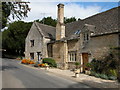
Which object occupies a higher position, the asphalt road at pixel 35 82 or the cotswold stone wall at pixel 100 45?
the cotswold stone wall at pixel 100 45

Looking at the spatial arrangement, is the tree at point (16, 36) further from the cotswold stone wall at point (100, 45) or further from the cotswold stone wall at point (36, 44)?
the cotswold stone wall at point (100, 45)

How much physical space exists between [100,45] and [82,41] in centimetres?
266

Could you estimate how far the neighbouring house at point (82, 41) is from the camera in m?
13.6

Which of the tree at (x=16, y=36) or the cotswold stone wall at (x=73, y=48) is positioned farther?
the tree at (x=16, y=36)

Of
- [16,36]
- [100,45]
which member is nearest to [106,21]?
[100,45]

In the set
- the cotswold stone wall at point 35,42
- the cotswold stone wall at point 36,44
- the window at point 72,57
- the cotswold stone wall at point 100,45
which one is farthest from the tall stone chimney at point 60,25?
the cotswold stone wall at point 100,45

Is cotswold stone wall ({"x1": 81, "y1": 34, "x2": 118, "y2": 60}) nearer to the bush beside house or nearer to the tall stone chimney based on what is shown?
the bush beside house

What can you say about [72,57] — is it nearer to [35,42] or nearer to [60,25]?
[60,25]

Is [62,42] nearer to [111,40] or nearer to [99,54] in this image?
[99,54]

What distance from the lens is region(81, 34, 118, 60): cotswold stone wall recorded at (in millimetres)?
12820

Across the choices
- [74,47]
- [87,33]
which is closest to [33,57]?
[74,47]

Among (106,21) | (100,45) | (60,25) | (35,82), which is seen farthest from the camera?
(60,25)

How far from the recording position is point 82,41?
16.0m

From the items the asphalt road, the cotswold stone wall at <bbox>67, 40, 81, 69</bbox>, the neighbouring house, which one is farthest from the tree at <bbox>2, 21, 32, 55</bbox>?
the asphalt road
